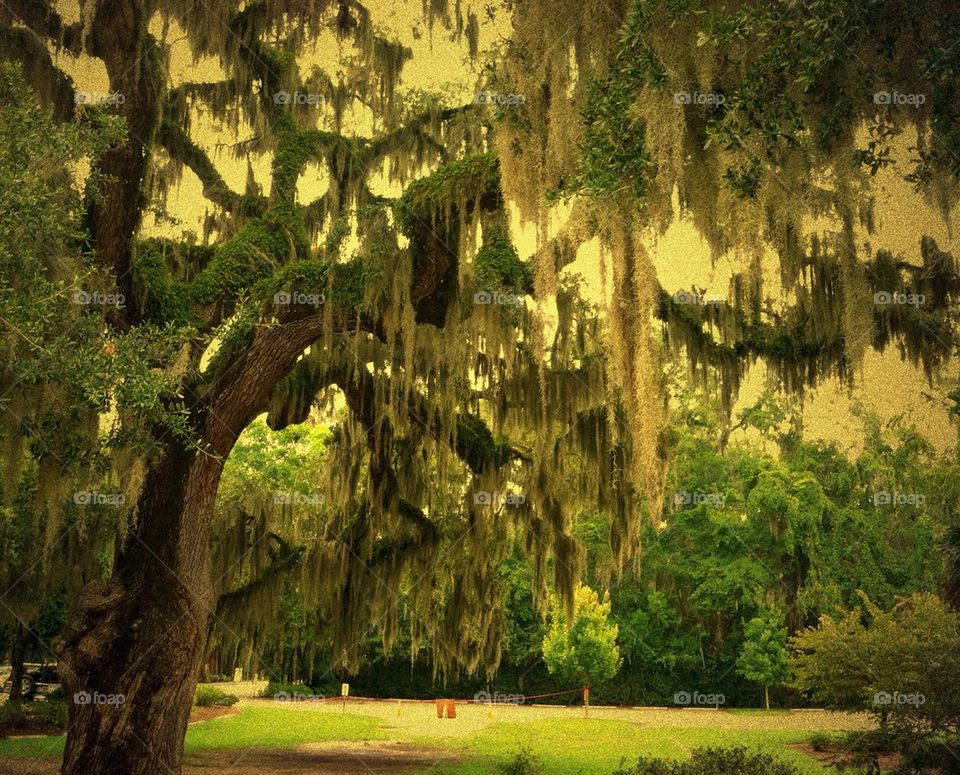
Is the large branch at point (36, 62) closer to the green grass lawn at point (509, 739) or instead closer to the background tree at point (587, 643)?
the green grass lawn at point (509, 739)

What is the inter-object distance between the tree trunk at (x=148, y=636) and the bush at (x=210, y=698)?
16400mm

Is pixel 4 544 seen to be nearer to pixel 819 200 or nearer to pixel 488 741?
pixel 488 741

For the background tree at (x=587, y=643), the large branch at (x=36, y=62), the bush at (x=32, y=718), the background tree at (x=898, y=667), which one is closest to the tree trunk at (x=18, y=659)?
the bush at (x=32, y=718)

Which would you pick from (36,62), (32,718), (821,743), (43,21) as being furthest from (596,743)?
(43,21)

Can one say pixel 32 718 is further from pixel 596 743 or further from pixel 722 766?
pixel 722 766

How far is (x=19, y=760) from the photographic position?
43.6ft

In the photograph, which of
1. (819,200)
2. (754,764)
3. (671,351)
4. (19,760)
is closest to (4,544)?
(19,760)

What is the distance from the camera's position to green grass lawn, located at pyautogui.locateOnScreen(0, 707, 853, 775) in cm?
1465

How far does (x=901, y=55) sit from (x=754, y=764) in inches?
219

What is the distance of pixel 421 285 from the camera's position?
369 inches

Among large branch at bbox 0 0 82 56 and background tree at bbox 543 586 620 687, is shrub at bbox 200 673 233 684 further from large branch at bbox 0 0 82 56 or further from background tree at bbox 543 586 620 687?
large branch at bbox 0 0 82 56

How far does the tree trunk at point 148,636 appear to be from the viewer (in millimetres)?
8672

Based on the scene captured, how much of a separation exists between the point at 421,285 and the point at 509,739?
12.3 meters

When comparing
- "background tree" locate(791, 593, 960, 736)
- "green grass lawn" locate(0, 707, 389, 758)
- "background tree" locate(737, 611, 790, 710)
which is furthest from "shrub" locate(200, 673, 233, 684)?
"background tree" locate(791, 593, 960, 736)
